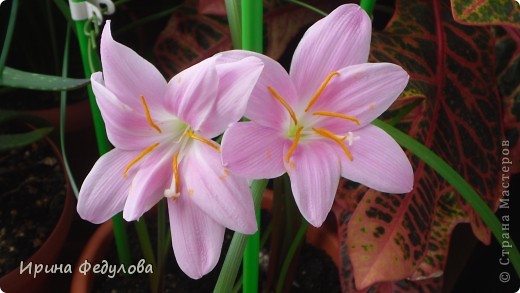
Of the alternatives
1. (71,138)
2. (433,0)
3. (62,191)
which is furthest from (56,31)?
(433,0)

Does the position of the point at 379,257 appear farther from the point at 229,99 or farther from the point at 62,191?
the point at 62,191

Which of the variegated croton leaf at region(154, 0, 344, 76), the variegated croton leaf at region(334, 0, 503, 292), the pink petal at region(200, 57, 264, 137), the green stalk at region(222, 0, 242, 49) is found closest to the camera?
the pink petal at region(200, 57, 264, 137)

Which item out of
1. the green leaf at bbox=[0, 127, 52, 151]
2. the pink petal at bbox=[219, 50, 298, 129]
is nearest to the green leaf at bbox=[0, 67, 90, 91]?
the green leaf at bbox=[0, 127, 52, 151]

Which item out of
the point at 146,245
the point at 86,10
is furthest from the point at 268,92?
the point at 146,245

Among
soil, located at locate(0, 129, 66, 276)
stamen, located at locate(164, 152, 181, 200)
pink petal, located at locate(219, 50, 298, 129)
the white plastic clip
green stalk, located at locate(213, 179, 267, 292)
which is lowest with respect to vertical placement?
soil, located at locate(0, 129, 66, 276)

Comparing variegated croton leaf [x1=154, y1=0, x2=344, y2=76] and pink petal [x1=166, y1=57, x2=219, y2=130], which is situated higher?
pink petal [x1=166, y1=57, x2=219, y2=130]

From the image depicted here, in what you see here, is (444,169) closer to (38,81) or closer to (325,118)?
(325,118)

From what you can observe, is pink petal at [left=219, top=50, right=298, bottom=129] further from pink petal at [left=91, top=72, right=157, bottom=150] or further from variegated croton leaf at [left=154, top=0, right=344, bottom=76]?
variegated croton leaf at [left=154, top=0, right=344, bottom=76]
